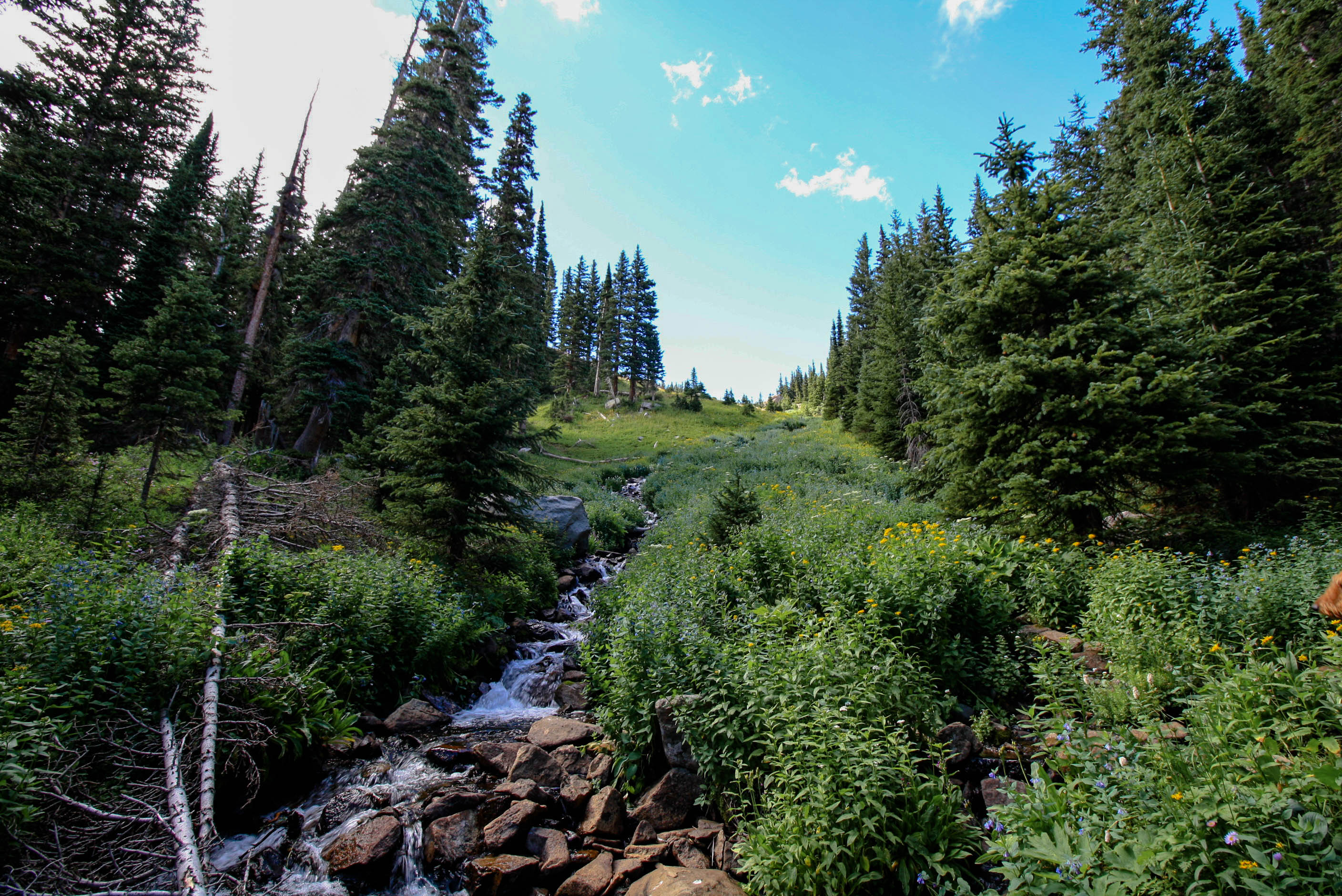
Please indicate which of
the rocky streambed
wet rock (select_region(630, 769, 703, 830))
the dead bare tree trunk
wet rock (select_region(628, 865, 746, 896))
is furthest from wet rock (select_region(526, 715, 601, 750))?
the dead bare tree trunk

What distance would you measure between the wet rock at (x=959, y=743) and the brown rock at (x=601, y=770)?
3.46 metres

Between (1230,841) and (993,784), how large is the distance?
2019 millimetres

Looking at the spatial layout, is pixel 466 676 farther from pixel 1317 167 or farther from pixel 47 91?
pixel 47 91

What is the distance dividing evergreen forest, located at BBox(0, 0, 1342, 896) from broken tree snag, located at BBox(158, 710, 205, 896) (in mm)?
38

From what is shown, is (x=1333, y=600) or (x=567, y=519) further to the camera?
(x=567, y=519)

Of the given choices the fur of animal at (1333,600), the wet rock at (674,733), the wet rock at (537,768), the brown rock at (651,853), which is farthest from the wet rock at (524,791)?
the fur of animal at (1333,600)

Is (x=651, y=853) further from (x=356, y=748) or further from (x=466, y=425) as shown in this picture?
(x=466, y=425)

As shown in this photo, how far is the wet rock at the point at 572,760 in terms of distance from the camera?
573 centimetres

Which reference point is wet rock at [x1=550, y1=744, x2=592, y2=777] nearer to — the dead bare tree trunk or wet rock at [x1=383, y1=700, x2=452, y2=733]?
wet rock at [x1=383, y1=700, x2=452, y2=733]

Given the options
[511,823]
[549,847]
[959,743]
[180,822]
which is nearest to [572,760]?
[511,823]

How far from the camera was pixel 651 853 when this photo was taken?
4398mm

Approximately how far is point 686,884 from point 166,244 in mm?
29739

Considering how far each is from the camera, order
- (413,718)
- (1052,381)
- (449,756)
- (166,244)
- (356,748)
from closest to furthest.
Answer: (356,748)
(449,756)
(413,718)
(1052,381)
(166,244)

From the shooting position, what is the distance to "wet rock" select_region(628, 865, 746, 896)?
3721 mm
